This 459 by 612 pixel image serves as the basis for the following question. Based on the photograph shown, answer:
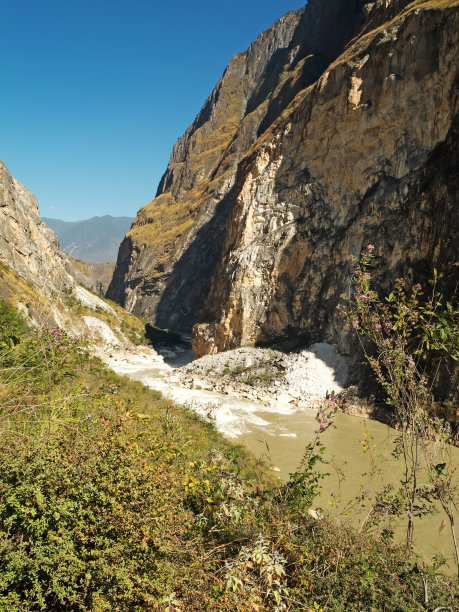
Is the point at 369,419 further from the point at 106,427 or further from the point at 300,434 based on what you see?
the point at 106,427

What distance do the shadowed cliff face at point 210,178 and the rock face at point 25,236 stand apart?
26638 millimetres

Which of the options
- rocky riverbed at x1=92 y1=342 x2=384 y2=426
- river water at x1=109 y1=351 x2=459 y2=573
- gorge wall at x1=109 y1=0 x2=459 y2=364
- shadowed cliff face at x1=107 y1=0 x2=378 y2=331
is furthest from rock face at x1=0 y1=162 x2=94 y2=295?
shadowed cliff face at x1=107 y1=0 x2=378 y2=331

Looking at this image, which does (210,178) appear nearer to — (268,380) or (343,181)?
(343,181)

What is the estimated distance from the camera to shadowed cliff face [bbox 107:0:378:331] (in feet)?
177

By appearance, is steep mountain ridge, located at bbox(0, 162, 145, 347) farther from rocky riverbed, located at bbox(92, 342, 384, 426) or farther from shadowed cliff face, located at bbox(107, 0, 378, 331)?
shadowed cliff face, located at bbox(107, 0, 378, 331)

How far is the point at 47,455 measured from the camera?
2.49 meters

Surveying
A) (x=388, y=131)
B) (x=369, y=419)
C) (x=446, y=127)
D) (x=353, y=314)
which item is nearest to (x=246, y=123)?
(x=388, y=131)

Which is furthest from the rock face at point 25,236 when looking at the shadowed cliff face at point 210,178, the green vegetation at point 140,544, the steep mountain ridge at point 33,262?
the green vegetation at point 140,544

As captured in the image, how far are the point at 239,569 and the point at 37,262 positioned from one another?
4017 cm

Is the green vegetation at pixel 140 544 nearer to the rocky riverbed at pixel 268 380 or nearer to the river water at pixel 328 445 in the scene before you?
the river water at pixel 328 445

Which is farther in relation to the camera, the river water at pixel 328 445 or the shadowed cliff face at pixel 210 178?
the shadowed cliff face at pixel 210 178

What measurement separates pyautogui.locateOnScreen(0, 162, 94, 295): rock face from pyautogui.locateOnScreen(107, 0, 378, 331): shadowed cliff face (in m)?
26.6

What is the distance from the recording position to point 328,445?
1462cm

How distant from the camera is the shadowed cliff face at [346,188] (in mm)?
20219
